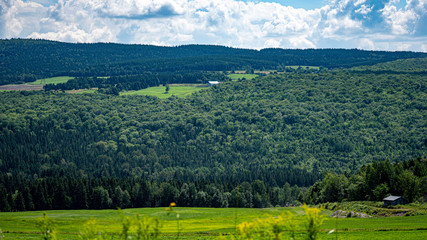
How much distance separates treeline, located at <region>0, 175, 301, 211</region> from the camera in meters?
126

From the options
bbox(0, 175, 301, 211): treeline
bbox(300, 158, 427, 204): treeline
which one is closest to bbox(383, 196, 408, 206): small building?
bbox(300, 158, 427, 204): treeline

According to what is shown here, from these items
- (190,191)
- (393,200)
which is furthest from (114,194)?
(393,200)

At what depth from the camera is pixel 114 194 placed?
133 m

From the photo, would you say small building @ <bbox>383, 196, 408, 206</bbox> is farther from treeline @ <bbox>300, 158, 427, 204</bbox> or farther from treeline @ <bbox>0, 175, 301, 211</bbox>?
treeline @ <bbox>0, 175, 301, 211</bbox>

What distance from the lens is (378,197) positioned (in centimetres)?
10581

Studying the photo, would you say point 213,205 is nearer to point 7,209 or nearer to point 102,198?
point 102,198

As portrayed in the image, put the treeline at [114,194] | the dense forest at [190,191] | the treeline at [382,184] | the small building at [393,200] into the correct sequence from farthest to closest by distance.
Result: the treeline at [114,194]
the dense forest at [190,191]
the treeline at [382,184]
the small building at [393,200]

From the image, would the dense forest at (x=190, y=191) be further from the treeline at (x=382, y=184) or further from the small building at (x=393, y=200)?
the small building at (x=393, y=200)

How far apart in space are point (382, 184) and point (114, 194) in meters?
72.8

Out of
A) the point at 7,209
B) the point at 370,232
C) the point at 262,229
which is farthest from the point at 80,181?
the point at 262,229

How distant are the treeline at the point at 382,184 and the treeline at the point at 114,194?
25.6 m

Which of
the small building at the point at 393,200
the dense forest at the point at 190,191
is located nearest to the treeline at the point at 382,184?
the dense forest at the point at 190,191

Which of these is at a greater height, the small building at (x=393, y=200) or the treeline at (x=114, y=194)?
the small building at (x=393, y=200)

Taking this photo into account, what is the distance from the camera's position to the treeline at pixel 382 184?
101 m
